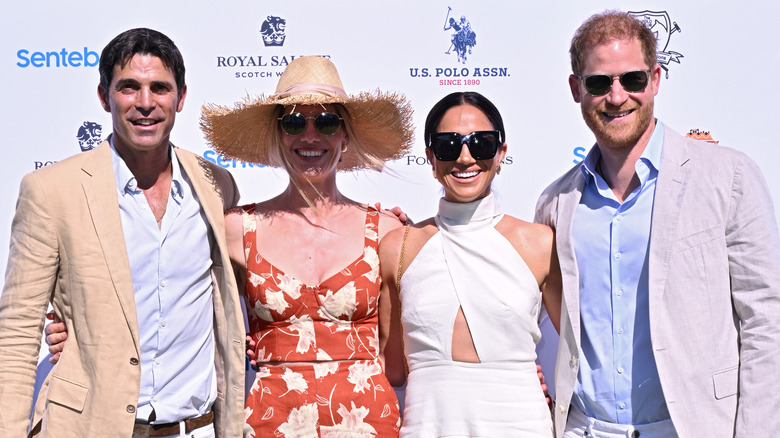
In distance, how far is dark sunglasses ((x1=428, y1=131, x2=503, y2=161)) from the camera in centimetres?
243

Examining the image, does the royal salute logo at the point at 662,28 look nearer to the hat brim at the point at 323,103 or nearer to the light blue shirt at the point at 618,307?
the light blue shirt at the point at 618,307

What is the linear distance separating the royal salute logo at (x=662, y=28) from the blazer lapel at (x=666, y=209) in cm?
129

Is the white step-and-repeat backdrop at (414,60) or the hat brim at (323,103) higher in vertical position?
the white step-and-repeat backdrop at (414,60)

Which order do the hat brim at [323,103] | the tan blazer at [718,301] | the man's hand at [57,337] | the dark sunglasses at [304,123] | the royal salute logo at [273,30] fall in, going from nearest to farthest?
the tan blazer at [718,301], the man's hand at [57,337], the dark sunglasses at [304,123], the hat brim at [323,103], the royal salute logo at [273,30]

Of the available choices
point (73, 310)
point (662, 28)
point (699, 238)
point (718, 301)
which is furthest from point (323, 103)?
point (662, 28)

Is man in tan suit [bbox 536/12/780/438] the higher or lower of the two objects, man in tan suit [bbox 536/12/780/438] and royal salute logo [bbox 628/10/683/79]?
the lower

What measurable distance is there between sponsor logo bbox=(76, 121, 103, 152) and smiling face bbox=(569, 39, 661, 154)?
232cm

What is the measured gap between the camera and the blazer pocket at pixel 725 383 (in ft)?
7.15

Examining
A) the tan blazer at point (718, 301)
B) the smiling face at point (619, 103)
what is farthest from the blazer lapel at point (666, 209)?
the smiling face at point (619, 103)

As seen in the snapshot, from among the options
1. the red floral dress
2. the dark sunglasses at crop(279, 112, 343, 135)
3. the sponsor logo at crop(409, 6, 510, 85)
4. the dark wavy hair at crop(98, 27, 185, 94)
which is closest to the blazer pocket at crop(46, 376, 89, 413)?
the red floral dress

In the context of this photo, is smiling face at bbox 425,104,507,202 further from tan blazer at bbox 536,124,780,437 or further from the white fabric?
the white fabric

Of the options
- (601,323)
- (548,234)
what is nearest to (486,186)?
(548,234)

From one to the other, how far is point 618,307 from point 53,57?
9.23ft

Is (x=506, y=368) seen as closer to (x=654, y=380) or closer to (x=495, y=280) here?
(x=495, y=280)
